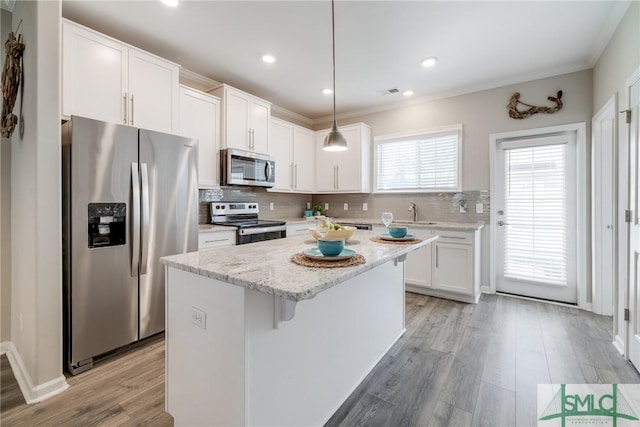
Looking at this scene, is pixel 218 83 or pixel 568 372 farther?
pixel 218 83

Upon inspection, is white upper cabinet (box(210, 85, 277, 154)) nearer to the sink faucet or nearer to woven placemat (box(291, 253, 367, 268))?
the sink faucet

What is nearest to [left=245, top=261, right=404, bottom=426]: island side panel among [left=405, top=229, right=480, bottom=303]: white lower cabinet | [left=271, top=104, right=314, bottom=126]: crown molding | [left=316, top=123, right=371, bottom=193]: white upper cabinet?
[left=405, top=229, right=480, bottom=303]: white lower cabinet

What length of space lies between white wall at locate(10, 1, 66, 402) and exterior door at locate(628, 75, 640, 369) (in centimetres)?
384

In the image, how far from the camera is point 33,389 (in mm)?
1753

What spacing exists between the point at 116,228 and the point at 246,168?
64.0 inches

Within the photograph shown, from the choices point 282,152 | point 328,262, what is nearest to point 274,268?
point 328,262

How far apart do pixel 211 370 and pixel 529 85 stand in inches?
170

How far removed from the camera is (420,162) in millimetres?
4238

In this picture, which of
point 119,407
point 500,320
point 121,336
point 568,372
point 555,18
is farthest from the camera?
point 500,320

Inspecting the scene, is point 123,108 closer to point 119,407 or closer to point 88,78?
point 88,78

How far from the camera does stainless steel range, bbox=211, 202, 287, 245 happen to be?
10.5 feet

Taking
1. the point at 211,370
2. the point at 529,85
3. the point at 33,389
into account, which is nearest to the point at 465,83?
the point at 529,85

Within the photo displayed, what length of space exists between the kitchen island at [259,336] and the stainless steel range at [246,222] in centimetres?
140

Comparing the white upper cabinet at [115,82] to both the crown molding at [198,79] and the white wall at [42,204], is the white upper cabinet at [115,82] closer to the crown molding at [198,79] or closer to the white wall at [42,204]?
the white wall at [42,204]
